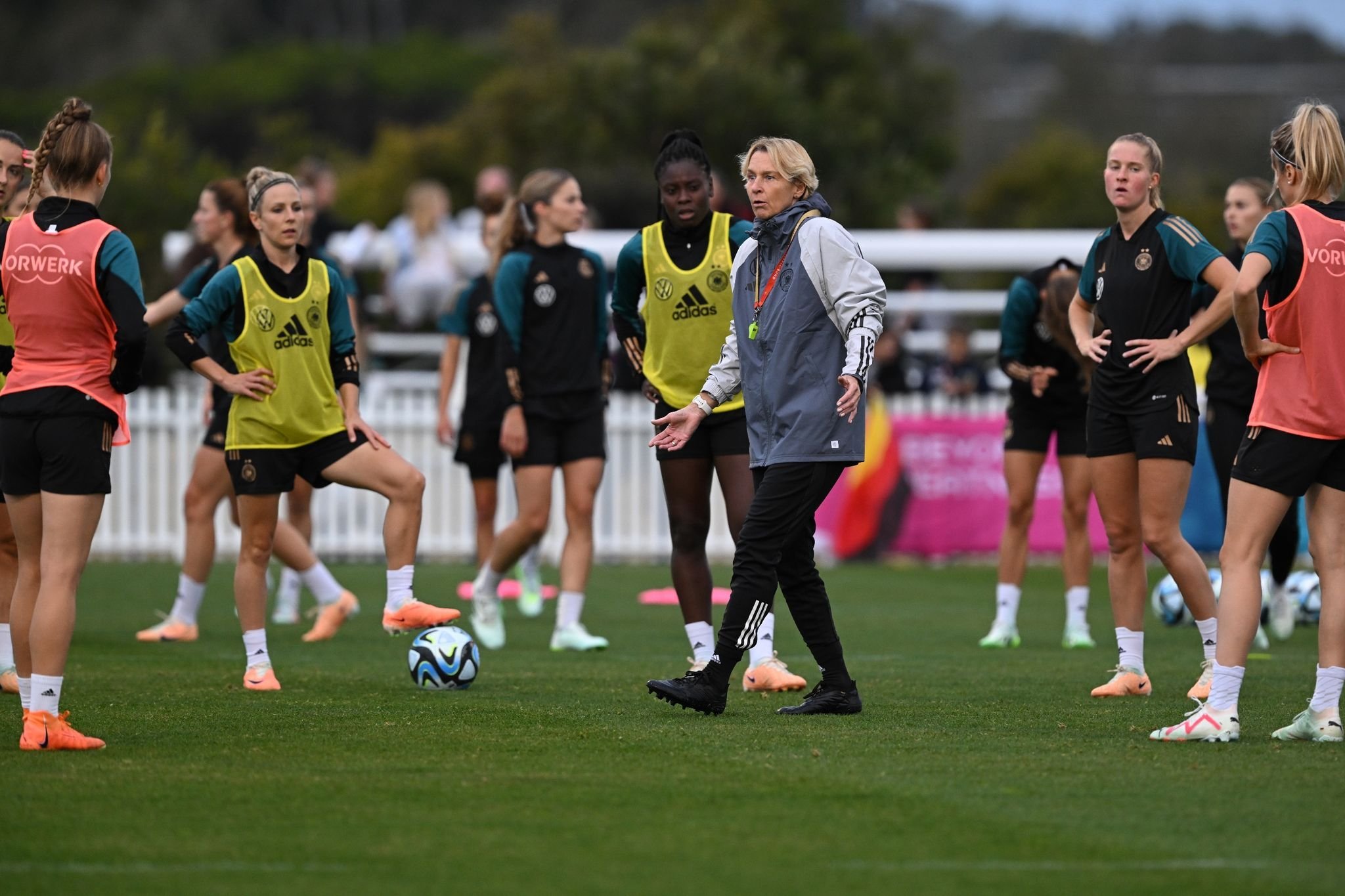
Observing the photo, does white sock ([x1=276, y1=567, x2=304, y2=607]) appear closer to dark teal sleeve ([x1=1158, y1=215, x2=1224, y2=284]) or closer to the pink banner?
the pink banner

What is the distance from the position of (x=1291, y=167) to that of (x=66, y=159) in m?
4.51

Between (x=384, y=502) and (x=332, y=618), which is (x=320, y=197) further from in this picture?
(x=332, y=618)

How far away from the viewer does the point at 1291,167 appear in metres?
6.52

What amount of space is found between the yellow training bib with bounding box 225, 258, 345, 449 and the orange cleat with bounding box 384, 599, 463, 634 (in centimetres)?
→ 93

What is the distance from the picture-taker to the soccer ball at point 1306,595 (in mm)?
11672

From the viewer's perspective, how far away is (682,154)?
328 inches

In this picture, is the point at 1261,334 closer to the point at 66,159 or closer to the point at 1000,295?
the point at 66,159

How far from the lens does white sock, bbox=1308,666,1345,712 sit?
258 inches

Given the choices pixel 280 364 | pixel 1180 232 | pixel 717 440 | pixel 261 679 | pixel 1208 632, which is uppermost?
pixel 1180 232

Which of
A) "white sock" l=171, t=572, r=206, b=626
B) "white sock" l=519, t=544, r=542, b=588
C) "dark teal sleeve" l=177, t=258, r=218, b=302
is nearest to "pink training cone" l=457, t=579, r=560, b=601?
"white sock" l=519, t=544, r=542, b=588

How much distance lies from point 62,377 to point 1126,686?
4.78m

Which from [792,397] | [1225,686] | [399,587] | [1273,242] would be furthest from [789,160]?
[399,587]

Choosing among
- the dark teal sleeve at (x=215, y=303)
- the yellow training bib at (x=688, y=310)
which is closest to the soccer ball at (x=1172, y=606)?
the yellow training bib at (x=688, y=310)

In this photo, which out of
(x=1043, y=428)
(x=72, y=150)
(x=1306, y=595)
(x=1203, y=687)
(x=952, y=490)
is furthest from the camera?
(x=952, y=490)
